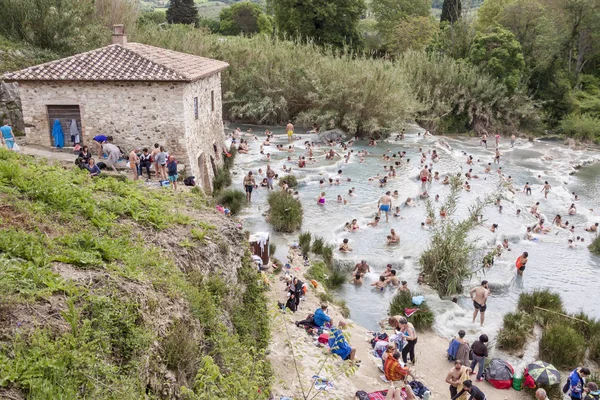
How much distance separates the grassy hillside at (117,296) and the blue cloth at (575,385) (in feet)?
19.9

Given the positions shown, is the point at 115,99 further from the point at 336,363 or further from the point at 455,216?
the point at 455,216

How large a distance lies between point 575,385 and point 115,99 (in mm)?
15166

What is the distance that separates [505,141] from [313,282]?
3050 centimetres

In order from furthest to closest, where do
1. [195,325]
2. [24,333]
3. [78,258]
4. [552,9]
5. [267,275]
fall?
[552,9] < [267,275] < [195,325] < [78,258] < [24,333]

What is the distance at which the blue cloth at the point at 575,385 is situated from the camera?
31.7 ft

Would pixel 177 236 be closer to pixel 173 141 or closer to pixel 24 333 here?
pixel 24 333

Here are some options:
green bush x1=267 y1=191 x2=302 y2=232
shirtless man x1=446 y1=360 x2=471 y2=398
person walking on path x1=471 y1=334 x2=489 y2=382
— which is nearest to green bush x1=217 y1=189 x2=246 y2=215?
green bush x1=267 y1=191 x2=302 y2=232

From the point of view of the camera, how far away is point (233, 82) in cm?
3562

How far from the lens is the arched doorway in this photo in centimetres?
2005

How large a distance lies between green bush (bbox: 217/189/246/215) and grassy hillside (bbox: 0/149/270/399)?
29.2ft

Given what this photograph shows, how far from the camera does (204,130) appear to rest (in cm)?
2080

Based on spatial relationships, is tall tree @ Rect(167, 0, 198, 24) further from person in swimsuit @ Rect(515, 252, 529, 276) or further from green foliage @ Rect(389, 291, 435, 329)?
green foliage @ Rect(389, 291, 435, 329)

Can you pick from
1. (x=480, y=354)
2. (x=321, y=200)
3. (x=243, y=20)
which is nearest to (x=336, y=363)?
(x=480, y=354)

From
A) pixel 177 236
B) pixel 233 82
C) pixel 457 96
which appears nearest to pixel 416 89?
pixel 457 96
